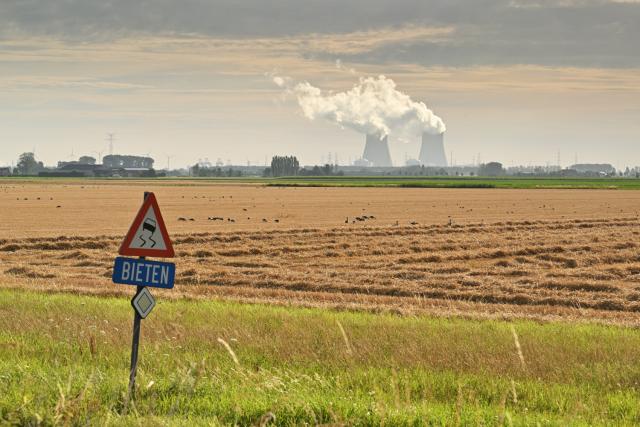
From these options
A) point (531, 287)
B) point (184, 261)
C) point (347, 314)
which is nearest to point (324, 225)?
point (184, 261)

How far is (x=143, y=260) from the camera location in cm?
1059

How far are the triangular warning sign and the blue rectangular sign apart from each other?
0.41ft

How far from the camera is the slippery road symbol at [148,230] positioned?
1051 centimetres

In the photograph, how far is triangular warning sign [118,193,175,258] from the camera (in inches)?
411

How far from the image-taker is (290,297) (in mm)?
22578

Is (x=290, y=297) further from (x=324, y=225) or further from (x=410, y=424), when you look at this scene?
(x=324, y=225)

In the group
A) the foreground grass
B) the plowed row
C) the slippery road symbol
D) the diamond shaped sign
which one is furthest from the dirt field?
the slippery road symbol

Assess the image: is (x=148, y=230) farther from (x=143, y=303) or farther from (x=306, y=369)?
(x=306, y=369)

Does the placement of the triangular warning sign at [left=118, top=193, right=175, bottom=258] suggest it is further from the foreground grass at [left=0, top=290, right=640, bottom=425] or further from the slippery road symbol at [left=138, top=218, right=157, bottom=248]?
the foreground grass at [left=0, top=290, right=640, bottom=425]

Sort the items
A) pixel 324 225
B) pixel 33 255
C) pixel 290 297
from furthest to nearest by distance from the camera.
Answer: pixel 324 225 < pixel 33 255 < pixel 290 297

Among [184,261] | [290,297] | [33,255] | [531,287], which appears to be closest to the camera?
[290,297]

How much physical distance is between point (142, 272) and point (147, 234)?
1.57 ft

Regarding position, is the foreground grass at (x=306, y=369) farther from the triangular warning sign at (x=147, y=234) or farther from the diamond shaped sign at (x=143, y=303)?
the triangular warning sign at (x=147, y=234)

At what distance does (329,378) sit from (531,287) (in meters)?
14.4
